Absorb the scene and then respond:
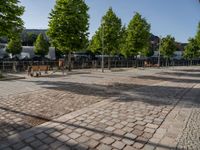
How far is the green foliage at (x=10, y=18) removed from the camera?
16.2 meters

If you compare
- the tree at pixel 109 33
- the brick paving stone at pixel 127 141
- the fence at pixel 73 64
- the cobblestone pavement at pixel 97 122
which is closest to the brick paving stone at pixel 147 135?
the cobblestone pavement at pixel 97 122

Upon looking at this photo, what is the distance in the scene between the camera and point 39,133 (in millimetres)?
5812

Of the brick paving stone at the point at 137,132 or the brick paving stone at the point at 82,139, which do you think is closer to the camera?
the brick paving stone at the point at 82,139

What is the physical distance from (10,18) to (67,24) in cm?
1063

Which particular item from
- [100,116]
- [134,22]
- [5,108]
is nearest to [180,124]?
[100,116]

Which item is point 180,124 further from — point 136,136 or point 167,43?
point 167,43

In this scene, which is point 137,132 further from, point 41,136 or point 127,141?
point 41,136

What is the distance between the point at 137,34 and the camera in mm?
38375

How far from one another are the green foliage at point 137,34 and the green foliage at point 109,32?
3940 mm

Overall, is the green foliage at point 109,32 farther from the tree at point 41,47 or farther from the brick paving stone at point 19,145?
the brick paving stone at point 19,145

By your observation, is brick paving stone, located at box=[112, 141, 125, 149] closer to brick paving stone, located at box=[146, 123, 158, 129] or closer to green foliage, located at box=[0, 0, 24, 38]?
brick paving stone, located at box=[146, 123, 158, 129]

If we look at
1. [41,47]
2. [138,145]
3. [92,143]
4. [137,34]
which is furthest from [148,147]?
[41,47]

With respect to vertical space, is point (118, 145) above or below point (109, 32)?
below

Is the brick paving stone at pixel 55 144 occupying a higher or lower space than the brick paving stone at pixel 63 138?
lower
